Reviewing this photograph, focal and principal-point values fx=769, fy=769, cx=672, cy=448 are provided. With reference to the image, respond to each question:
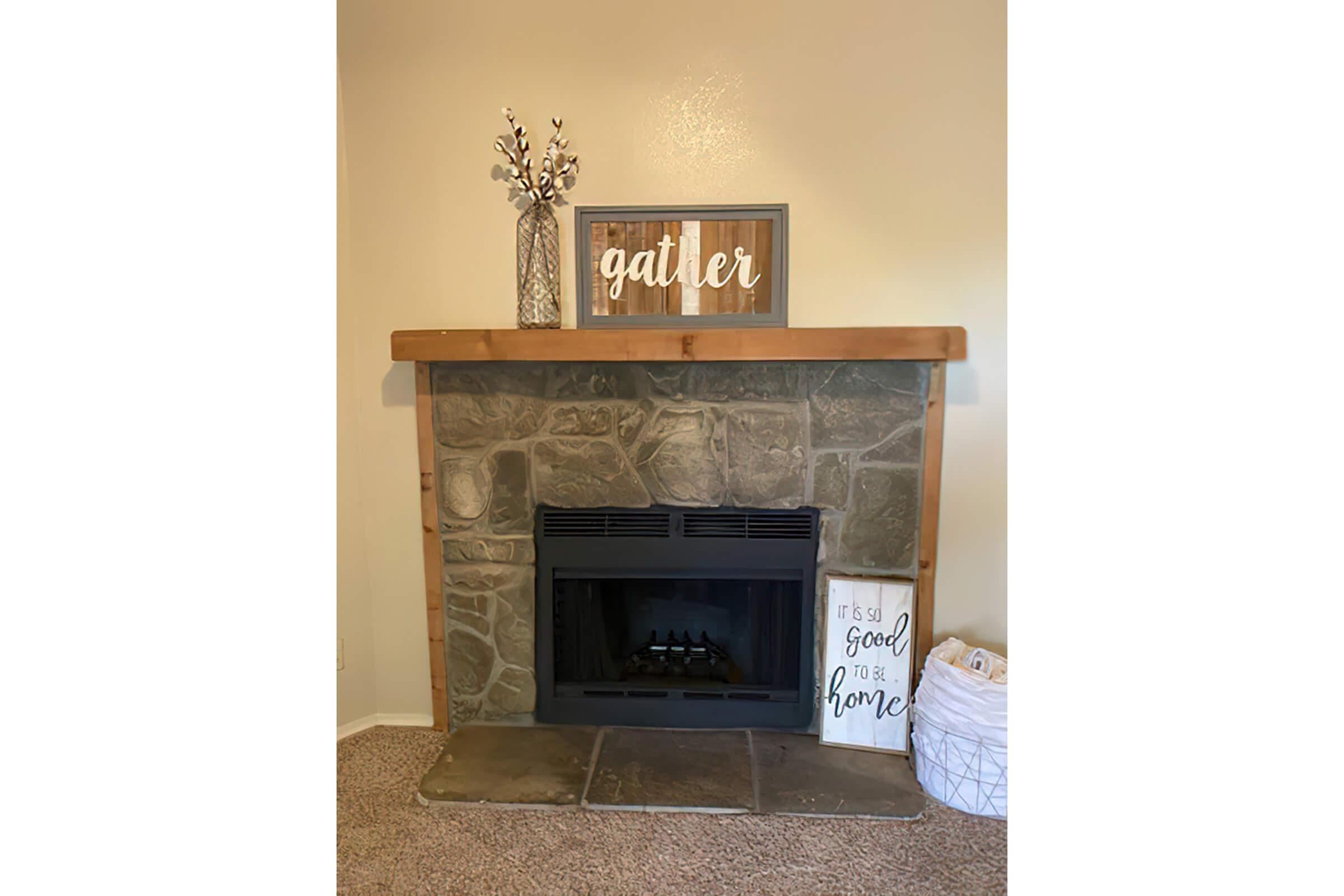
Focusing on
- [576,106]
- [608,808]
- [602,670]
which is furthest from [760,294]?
[608,808]

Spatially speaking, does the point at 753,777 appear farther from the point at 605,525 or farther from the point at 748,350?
Result: the point at 748,350

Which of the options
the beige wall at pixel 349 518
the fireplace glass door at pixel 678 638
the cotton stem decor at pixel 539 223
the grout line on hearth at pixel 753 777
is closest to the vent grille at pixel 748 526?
the fireplace glass door at pixel 678 638

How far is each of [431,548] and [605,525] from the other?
0.52 metres

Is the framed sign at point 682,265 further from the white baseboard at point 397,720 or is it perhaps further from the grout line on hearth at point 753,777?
the white baseboard at point 397,720

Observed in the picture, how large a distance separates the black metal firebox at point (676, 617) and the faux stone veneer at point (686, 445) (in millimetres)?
55

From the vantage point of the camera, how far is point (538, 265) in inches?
83.0

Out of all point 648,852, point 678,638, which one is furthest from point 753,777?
point 678,638

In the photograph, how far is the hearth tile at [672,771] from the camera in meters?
1.92

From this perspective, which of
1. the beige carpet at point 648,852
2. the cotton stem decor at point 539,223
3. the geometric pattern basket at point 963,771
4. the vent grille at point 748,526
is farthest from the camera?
the vent grille at point 748,526

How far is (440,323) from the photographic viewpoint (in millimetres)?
2189

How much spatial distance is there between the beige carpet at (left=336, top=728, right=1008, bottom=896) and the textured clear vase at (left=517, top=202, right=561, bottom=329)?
128 cm
